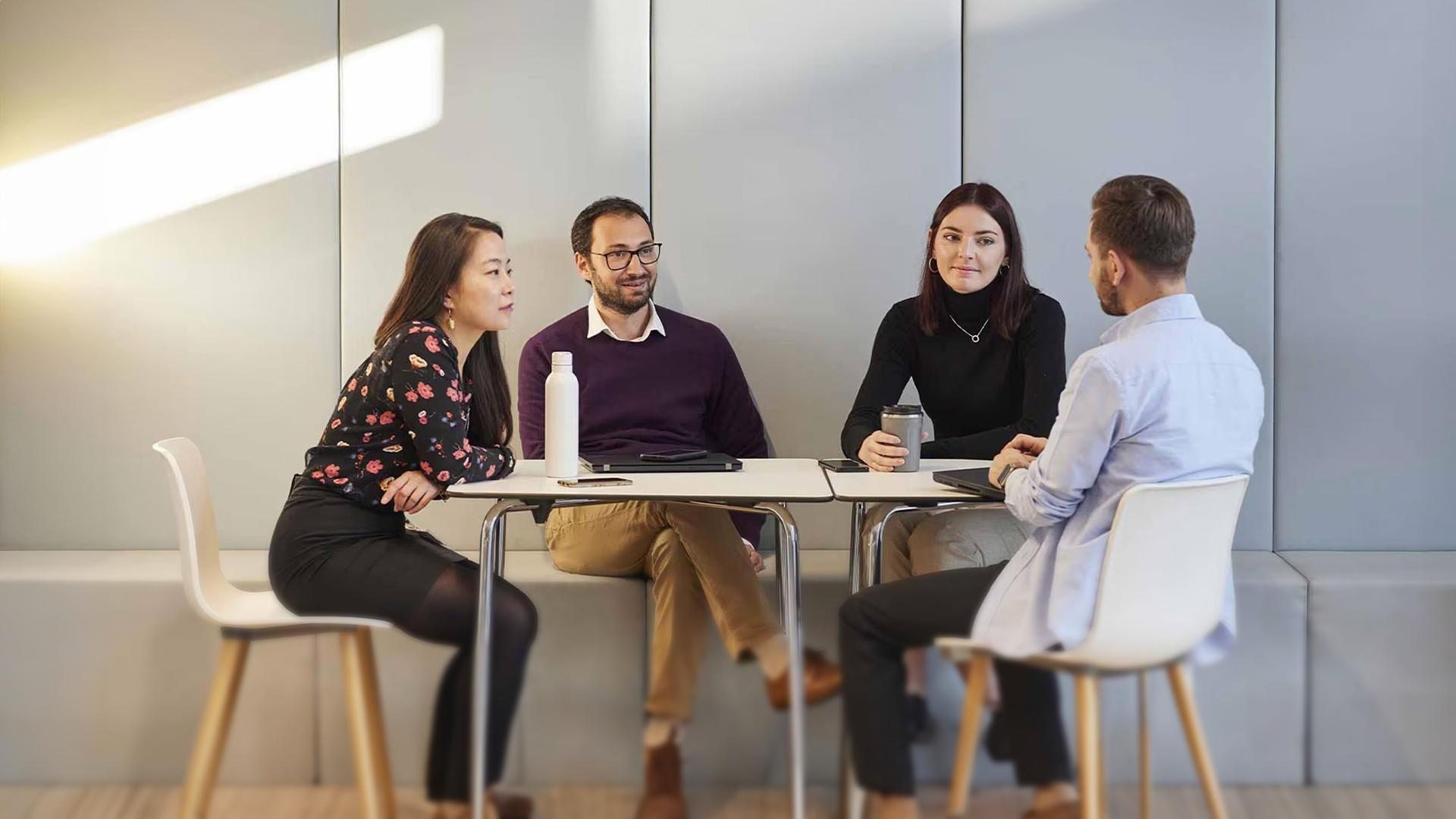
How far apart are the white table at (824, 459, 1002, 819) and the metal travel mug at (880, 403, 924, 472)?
1.0 inches

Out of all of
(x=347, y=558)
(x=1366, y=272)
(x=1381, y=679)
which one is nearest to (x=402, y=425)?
(x=347, y=558)

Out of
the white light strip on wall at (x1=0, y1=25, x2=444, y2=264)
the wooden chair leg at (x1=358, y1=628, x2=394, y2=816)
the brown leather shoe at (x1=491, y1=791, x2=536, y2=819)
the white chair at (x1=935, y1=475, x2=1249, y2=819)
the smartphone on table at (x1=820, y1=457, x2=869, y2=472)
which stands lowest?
the brown leather shoe at (x1=491, y1=791, x2=536, y2=819)

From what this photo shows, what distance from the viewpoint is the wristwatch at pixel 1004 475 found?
7.07 ft

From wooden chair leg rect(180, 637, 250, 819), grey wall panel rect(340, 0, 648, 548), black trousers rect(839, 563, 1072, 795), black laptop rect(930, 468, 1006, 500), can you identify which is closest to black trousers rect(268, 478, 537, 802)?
wooden chair leg rect(180, 637, 250, 819)

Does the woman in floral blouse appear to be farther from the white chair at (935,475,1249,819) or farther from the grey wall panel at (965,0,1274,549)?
the grey wall panel at (965,0,1274,549)

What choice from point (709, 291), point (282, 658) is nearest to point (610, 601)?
point (282, 658)

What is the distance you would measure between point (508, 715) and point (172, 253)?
193cm

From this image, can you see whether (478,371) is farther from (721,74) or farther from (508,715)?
(721,74)

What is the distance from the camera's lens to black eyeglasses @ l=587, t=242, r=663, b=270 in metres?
3.04

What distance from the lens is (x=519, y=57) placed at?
329 cm

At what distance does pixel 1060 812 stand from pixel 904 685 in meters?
0.30

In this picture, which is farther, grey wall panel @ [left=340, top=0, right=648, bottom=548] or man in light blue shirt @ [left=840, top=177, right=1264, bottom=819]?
grey wall panel @ [left=340, top=0, right=648, bottom=548]

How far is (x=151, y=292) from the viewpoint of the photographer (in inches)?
128

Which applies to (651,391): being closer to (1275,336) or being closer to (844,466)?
(844,466)
